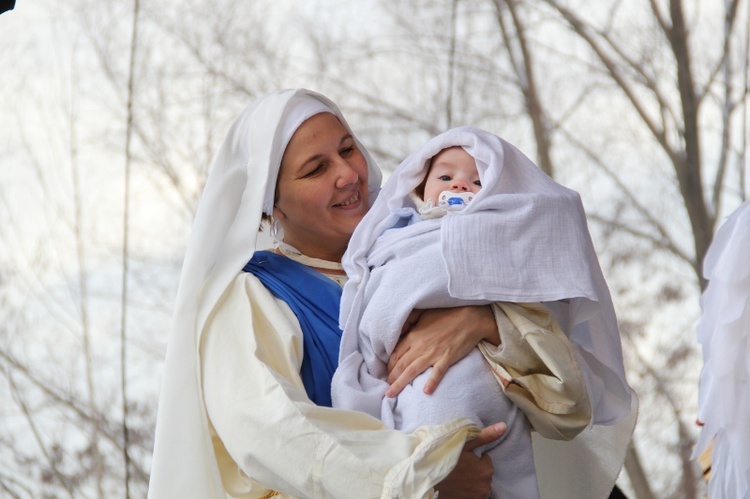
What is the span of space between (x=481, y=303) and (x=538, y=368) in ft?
0.63

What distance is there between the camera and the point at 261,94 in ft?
21.0

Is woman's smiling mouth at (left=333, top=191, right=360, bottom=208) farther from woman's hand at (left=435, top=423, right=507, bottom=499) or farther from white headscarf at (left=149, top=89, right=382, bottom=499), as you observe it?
woman's hand at (left=435, top=423, right=507, bottom=499)

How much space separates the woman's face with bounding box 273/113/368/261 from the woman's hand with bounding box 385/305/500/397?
46cm

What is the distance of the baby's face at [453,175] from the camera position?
268 centimetres

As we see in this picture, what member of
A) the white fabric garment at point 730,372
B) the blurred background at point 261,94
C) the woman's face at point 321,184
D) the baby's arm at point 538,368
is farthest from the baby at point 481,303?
the blurred background at point 261,94

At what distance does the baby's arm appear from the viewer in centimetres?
249

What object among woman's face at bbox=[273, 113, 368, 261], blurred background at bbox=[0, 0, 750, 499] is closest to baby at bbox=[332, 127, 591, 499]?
woman's face at bbox=[273, 113, 368, 261]

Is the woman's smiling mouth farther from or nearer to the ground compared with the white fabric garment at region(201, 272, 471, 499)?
farther from the ground

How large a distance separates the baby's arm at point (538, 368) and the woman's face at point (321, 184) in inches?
23.1

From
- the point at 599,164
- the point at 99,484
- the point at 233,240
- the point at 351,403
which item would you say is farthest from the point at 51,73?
the point at 351,403

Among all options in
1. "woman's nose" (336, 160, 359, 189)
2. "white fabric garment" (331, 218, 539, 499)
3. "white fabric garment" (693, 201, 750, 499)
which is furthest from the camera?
"white fabric garment" (693, 201, 750, 499)

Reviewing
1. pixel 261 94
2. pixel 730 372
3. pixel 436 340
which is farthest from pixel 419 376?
pixel 261 94

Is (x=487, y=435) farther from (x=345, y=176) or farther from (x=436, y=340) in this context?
(x=345, y=176)

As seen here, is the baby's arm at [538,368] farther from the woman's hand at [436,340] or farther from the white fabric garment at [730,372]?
the white fabric garment at [730,372]
